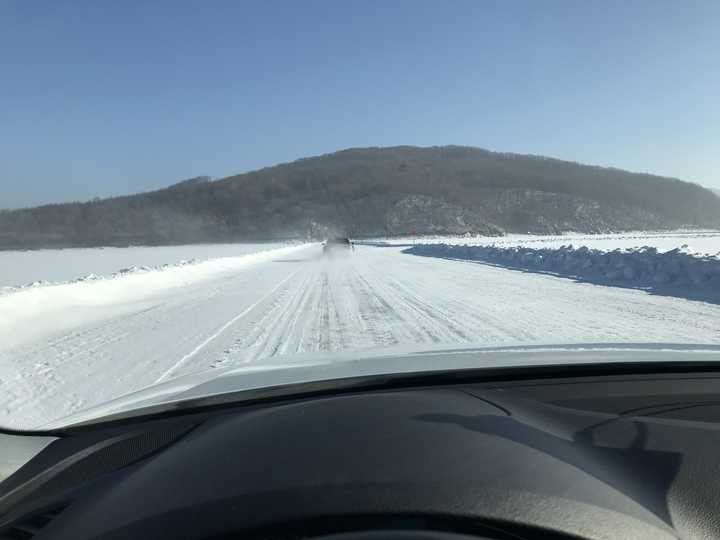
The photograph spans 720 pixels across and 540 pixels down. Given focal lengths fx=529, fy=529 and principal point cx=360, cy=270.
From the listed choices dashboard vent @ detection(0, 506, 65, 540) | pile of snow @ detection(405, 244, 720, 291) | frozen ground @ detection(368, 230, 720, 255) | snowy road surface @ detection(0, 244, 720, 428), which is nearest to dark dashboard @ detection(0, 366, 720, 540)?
dashboard vent @ detection(0, 506, 65, 540)

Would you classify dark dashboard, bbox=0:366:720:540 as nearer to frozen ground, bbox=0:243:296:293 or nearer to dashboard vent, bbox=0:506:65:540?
dashboard vent, bbox=0:506:65:540

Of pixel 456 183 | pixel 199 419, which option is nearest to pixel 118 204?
pixel 456 183

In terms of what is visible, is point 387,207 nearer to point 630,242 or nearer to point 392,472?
point 630,242

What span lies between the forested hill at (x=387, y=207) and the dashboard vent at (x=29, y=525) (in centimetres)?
14015

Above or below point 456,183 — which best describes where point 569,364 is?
below

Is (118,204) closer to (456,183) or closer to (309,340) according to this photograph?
(456,183)

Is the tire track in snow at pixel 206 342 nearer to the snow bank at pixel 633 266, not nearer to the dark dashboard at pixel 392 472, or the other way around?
the dark dashboard at pixel 392 472

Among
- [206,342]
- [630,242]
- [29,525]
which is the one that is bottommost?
[206,342]

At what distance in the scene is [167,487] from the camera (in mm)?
1397

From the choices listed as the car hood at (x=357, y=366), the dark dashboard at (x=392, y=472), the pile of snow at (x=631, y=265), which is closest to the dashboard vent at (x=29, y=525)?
the dark dashboard at (x=392, y=472)

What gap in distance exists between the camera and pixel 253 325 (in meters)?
9.43

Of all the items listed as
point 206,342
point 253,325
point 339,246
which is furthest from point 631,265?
point 339,246

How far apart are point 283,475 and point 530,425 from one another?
2.83ft

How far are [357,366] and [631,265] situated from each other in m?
16.8
